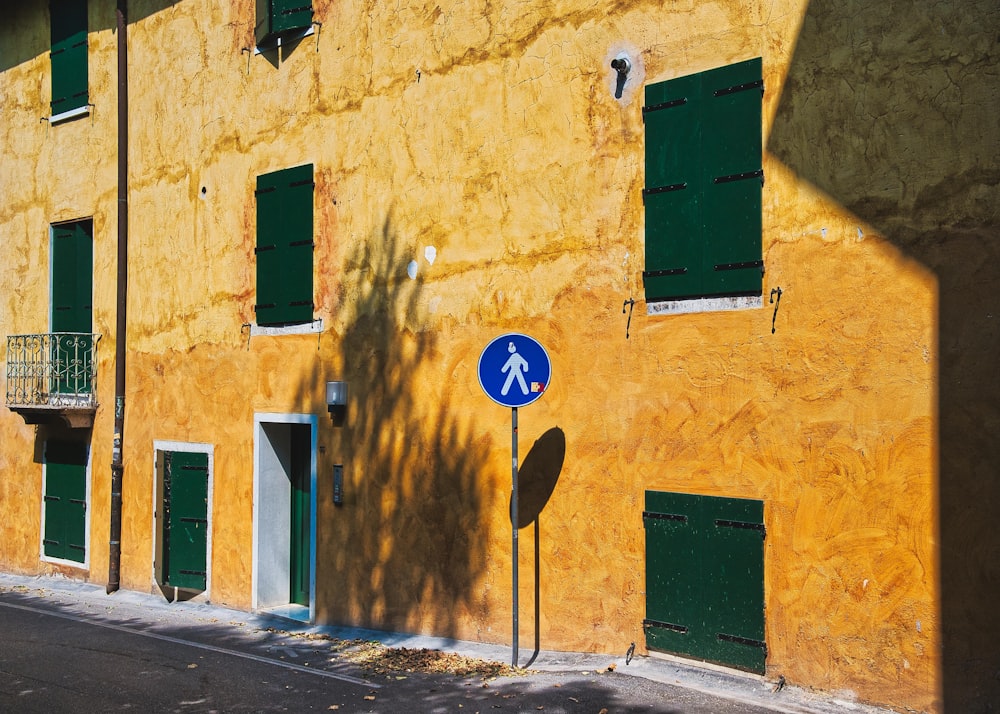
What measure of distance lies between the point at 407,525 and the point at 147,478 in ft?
15.5

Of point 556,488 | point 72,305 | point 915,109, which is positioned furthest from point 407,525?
point 72,305

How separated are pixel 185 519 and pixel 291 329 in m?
2.93

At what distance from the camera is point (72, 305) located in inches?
580

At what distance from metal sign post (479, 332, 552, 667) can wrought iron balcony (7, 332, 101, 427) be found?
24.8ft

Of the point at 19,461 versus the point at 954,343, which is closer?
the point at 954,343

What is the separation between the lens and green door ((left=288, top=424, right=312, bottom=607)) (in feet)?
39.2

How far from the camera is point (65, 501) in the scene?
47.7 feet

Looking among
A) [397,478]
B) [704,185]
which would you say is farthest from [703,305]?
[397,478]

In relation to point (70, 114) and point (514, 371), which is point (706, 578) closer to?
point (514, 371)

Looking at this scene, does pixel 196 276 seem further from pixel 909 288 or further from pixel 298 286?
pixel 909 288

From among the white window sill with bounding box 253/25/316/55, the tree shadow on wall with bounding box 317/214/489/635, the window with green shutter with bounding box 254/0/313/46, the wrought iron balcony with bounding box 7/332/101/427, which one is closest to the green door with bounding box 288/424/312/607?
the tree shadow on wall with bounding box 317/214/489/635

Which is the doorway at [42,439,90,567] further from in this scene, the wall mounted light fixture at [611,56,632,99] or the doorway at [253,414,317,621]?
the wall mounted light fixture at [611,56,632,99]

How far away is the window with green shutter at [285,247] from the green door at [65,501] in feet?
14.5

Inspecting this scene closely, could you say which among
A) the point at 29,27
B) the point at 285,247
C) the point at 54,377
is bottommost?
the point at 54,377
